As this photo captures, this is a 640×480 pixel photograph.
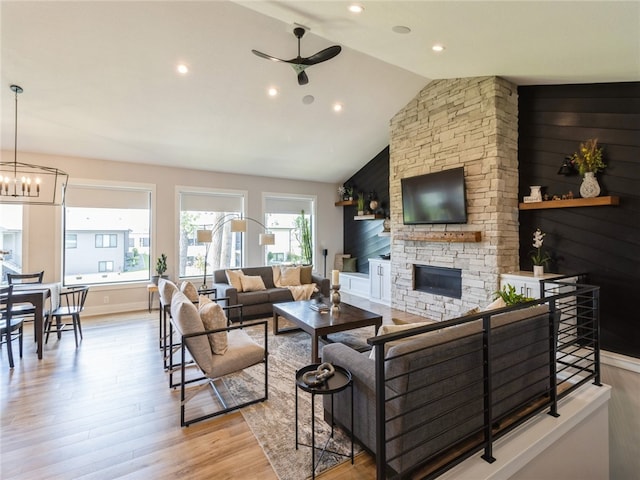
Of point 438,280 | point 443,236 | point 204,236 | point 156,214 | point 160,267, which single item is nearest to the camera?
point 443,236

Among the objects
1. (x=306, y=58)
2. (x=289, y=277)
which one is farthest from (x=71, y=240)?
(x=306, y=58)

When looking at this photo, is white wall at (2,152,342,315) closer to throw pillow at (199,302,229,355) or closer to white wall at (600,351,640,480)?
throw pillow at (199,302,229,355)

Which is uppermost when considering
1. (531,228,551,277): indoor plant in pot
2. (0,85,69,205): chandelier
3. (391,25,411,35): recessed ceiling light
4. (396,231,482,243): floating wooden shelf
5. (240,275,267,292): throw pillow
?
(391,25,411,35): recessed ceiling light

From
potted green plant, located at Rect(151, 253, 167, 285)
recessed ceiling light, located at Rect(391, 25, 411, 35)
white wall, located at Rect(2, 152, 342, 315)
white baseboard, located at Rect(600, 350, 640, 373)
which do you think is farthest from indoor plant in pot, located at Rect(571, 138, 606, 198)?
potted green plant, located at Rect(151, 253, 167, 285)

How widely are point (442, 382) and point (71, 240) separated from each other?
645cm

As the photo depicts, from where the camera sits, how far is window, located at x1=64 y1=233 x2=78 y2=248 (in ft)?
18.1

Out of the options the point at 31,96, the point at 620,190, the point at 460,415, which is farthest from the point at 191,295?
the point at 620,190

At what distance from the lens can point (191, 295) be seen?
3590 millimetres

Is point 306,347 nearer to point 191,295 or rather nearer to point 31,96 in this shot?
point 191,295

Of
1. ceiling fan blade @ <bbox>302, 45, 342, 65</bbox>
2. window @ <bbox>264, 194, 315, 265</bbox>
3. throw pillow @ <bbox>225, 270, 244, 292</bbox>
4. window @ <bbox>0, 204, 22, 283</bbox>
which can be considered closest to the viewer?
ceiling fan blade @ <bbox>302, 45, 342, 65</bbox>

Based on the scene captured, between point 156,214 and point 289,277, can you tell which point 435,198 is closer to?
point 289,277

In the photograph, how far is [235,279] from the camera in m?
5.54

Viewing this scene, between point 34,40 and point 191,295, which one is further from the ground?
point 34,40

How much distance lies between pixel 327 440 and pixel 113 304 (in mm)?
5260
